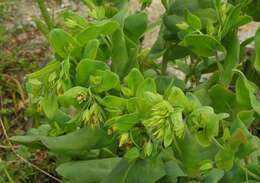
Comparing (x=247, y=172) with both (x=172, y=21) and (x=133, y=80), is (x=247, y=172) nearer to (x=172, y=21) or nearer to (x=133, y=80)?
(x=133, y=80)

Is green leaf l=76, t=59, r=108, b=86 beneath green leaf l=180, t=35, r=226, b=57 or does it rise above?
above

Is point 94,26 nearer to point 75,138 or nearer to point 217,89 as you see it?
point 75,138

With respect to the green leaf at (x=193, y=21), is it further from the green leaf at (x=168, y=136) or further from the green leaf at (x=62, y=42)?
the green leaf at (x=168, y=136)

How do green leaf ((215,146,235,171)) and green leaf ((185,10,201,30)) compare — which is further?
green leaf ((185,10,201,30))

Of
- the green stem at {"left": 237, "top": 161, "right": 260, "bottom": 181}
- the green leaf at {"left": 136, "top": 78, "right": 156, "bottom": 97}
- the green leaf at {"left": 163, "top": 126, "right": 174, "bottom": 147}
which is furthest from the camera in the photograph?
the green stem at {"left": 237, "top": 161, "right": 260, "bottom": 181}

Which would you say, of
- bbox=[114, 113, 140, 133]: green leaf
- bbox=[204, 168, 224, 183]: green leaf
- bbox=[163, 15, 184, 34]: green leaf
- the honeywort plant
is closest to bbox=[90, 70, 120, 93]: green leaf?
the honeywort plant

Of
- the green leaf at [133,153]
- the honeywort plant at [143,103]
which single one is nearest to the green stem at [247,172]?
the honeywort plant at [143,103]

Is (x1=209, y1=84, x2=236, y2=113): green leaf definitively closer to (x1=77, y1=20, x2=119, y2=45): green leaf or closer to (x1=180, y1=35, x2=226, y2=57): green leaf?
(x1=180, y1=35, x2=226, y2=57): green leaf

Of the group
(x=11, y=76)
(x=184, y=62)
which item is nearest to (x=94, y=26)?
(x=184, y=62)

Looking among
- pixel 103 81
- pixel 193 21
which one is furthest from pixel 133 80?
pixel 193 21
